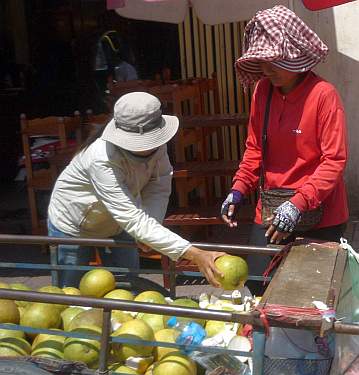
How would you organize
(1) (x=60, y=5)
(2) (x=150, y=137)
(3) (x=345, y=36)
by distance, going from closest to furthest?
(2) (x=150, y=137) < (3) (x=345, y=36) < (1) (x=60, y=5)

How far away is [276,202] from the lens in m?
3.53

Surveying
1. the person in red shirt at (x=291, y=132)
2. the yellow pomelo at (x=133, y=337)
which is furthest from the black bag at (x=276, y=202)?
the yellow pomelo at (x=133, y=337)

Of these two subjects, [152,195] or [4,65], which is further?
[4,65]

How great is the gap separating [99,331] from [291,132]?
1231mm

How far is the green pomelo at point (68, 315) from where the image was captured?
10.0 feet

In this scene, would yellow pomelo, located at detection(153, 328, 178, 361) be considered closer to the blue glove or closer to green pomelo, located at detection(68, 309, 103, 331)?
green pomelo, located at detection(68, 309, 103, 331)

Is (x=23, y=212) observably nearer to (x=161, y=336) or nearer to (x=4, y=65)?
(x=4, y=65)

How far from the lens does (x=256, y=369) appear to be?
237cm

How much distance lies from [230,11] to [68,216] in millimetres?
2368

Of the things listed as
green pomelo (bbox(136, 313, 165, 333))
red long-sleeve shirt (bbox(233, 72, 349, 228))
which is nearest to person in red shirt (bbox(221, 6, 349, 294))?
red long-sleeve shirt (bbox(233, 72, 349, 228))

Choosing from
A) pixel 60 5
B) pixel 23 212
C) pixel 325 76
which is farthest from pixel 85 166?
pixel 60 5

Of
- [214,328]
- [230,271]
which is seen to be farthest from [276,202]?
[214,328]

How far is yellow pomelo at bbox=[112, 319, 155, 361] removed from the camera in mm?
2727

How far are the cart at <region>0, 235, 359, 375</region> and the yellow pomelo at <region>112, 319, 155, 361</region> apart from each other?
0.12m
